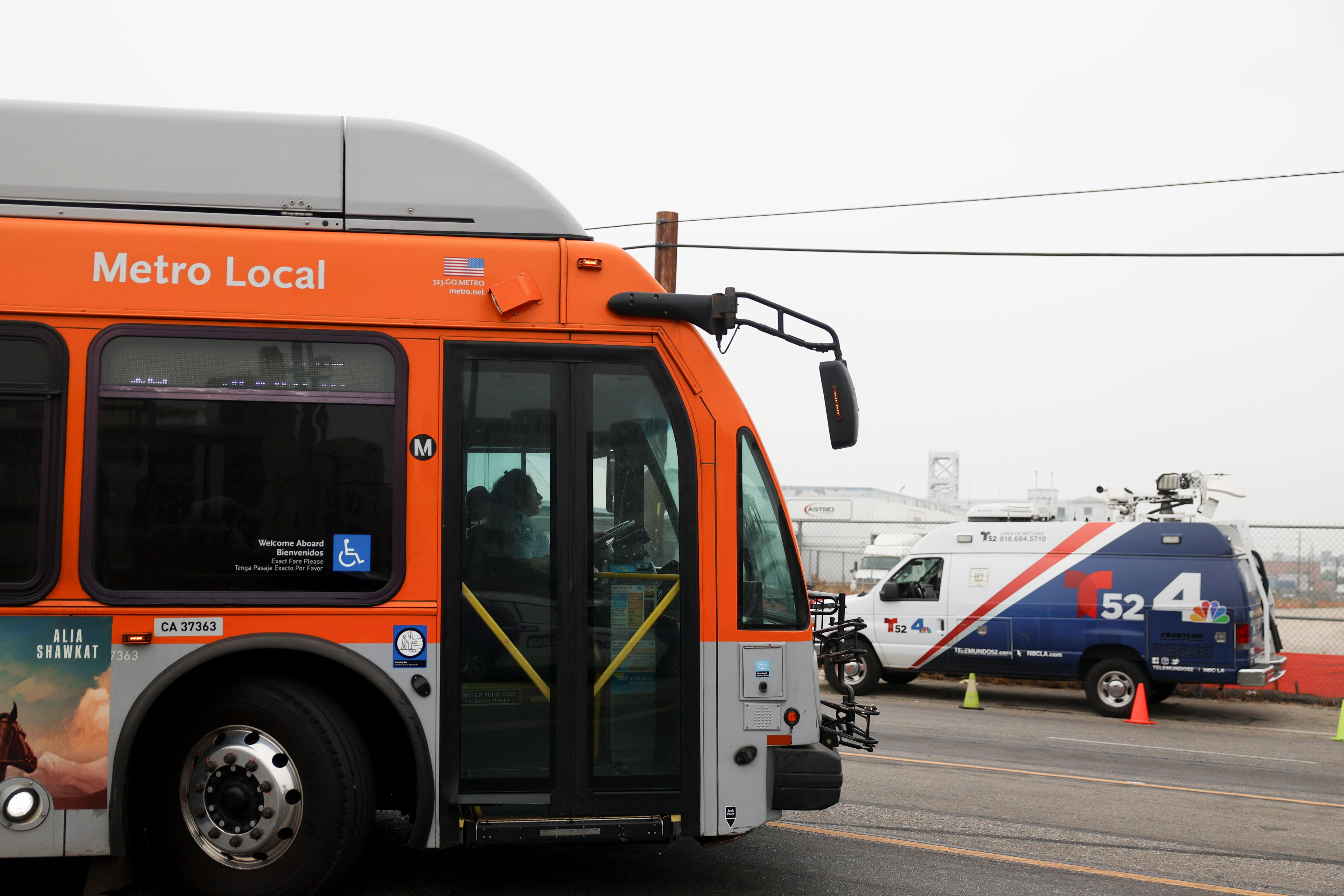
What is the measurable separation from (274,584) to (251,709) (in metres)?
0.58

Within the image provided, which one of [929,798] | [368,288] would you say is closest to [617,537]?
[368,288]

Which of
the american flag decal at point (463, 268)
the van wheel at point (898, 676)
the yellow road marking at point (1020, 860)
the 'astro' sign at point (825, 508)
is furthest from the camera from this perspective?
the 'astro' sign at point (825, 508)

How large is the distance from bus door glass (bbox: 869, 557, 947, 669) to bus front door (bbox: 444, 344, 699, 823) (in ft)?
34.7

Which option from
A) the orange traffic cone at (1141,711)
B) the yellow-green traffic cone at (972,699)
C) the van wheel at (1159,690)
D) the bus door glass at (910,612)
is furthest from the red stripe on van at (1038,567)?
the van wheel at (1159,690)

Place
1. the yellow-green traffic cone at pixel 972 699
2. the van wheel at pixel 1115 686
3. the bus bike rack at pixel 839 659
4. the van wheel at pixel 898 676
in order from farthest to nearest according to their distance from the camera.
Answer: the van wheel at pixel 898 676 < the yellow-green traffic cone at pixel 972 699 < the van wheel at pixel 1115 686 < the bus bike rack at pixel 839 659

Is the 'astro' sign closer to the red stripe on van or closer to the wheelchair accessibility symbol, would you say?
the red stripe on van


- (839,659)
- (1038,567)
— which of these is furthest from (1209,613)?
(839,659)

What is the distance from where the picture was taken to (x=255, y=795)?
4891 millimetres

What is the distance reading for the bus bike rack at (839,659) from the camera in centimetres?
558

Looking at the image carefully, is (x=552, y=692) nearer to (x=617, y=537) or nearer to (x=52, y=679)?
(x=617, y=537)

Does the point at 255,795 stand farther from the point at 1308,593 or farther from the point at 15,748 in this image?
the point at 1308,593

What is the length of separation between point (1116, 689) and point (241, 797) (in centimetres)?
1207

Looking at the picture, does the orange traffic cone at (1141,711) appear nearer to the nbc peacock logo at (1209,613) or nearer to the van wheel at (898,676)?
the nbc peacock logo at (1209,613)

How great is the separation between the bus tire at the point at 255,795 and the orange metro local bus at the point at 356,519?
0.05 ft
